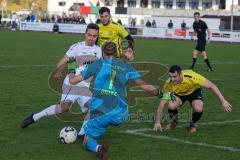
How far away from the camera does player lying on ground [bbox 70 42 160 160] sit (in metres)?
7.07

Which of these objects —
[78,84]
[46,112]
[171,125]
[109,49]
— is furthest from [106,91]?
[171,125]

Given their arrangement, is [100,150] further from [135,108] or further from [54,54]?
[54,54]

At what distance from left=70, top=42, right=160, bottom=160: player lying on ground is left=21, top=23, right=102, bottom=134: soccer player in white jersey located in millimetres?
1164

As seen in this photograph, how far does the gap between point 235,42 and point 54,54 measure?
2415cm

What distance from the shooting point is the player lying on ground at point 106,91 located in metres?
7.07

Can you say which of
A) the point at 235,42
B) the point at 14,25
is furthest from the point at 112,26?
the point at 14,25

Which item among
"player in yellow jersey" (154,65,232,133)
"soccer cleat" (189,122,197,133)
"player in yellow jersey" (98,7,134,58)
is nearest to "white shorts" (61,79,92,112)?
"player in yellow jersey" (154,65,232,133)

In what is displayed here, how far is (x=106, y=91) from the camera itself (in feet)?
23.5

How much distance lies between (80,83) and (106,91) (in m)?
1.61

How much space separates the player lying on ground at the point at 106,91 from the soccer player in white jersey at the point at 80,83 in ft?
3.82

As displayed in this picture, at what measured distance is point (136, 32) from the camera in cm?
5203

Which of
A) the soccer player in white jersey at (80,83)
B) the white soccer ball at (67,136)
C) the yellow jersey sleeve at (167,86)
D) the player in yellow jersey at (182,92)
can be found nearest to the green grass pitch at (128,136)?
the white soccer ball at (67,136)

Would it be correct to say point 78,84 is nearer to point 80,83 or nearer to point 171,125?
point 80,83

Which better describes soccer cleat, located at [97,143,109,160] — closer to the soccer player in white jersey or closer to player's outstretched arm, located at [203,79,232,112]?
the soccer player in white jersey
